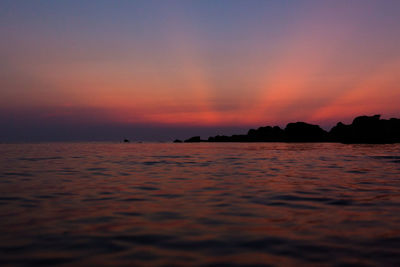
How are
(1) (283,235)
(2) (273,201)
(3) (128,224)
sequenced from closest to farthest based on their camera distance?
(1) (283,235)
(3) (128,224)
(2) (273,201)

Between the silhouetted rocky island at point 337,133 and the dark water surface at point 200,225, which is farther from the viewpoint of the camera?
the silhouetted rocky island at point 337,133

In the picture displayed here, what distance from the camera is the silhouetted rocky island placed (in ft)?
312

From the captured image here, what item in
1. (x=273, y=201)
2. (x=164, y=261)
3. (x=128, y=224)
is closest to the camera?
(x=164, y=261)

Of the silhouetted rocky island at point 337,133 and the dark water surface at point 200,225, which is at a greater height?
the silhouetted rocky island at point 337,133

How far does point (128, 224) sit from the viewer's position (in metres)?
7.64

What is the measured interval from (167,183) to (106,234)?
7976mm

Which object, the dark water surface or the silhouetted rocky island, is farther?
the silhouetted rocky island

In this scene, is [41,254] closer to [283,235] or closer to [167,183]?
[283,235]

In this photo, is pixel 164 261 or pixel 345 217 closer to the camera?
pixel 164 261

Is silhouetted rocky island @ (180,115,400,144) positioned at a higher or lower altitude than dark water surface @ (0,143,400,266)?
higher

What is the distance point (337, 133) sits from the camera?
117 m

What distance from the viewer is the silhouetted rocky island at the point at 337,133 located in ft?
312

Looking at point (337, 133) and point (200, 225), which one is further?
point (337, 133)

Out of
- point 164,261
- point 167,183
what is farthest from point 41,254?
point 167,183
